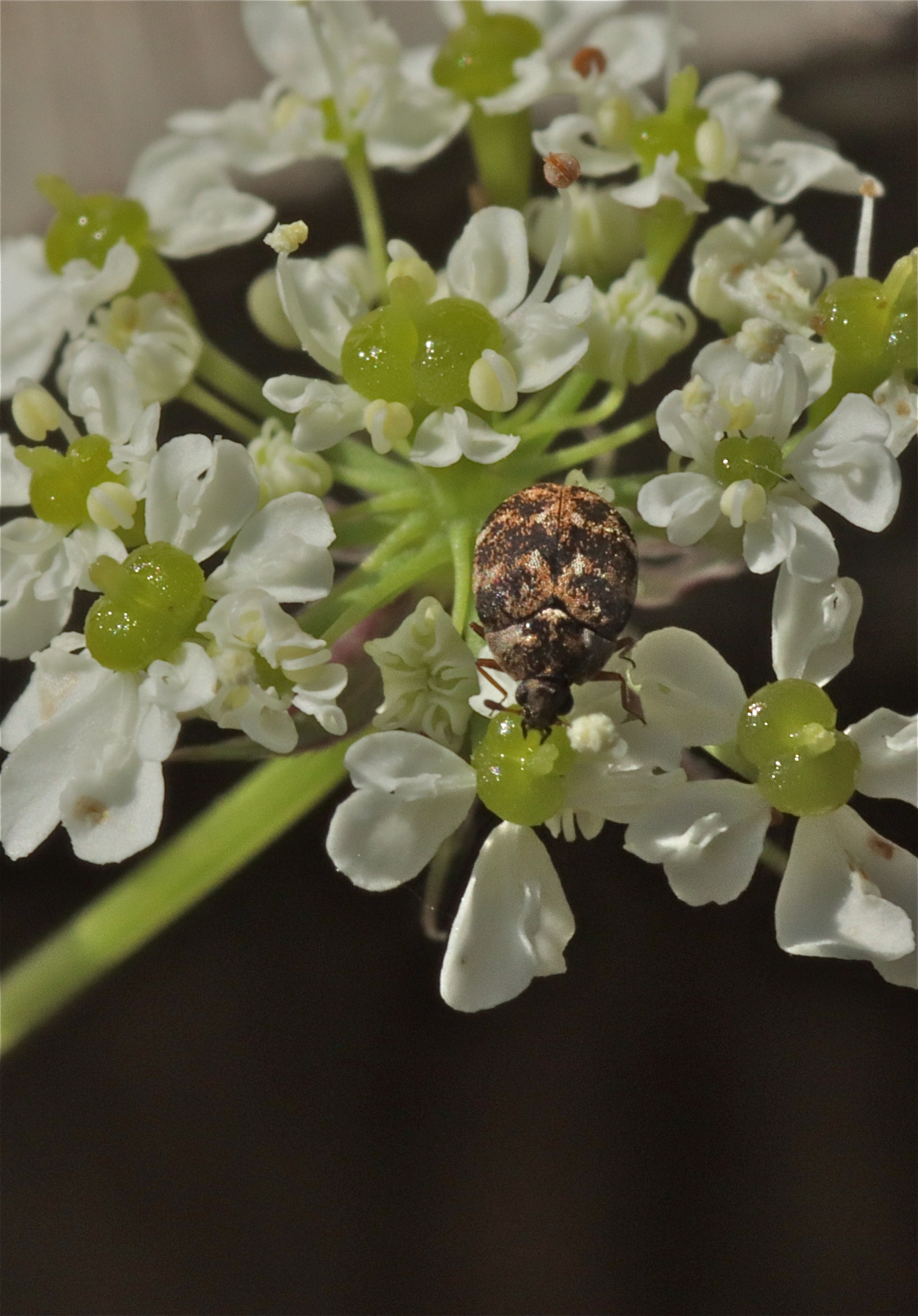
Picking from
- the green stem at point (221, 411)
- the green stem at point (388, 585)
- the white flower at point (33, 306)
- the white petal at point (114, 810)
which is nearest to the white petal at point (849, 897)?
the green stem at point (388, 585)

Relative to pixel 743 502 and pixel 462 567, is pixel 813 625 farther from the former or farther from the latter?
pixel 462 567

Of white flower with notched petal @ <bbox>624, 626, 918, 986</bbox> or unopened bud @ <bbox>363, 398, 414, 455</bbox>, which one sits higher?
unopened bud @ <bbox>363, 398, 414, 455</bbox>

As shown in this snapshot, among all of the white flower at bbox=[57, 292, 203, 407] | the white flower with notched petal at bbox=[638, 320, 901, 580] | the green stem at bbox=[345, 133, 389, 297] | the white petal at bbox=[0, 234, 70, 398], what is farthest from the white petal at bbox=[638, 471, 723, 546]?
the white petal at bbox=[0, 234, 70, 398]

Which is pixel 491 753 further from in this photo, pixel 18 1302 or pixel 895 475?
pixel 18 1302

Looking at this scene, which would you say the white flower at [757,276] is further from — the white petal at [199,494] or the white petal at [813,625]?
the white petal at [199,494]

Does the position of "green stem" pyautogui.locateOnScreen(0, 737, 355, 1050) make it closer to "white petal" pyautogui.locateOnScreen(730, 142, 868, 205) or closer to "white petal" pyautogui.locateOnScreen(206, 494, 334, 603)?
"white petal" pyautogui.locateOnScreen(206, 494, 334, 603)

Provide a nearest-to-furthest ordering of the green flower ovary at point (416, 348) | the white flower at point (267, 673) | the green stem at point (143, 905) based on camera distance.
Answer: the white flower at point (267, 673) < the green flower ovary at point (416, 348) < the green stem at point (143, 905)
